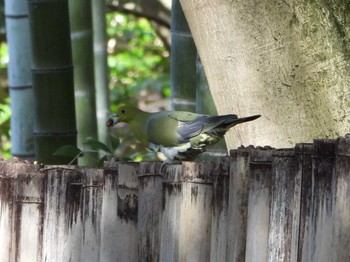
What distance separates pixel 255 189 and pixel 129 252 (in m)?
0.50

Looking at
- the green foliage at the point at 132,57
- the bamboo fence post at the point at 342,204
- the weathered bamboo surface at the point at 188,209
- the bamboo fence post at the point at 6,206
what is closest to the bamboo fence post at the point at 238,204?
the weathered bamboo surface at the point at 188,209

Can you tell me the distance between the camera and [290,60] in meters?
2.80

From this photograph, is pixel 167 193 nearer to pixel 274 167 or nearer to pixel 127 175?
pixel 127 175

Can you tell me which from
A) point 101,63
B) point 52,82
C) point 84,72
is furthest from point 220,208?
point 101,63

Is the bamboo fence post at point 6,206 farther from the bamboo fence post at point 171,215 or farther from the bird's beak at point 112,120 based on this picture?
the bird's beak at point 112,120

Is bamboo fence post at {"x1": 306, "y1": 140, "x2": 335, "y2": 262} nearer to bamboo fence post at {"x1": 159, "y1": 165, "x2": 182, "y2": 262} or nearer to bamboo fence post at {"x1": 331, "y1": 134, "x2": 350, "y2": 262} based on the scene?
bamboo fence post at {"x1": 331, "y1": 134, "x2": 350, "y2": 262}

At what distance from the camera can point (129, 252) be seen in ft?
8.43

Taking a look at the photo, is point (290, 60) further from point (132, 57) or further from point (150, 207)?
point (132, 57)

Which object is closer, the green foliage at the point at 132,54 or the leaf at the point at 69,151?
the leaf at the point at 69,151

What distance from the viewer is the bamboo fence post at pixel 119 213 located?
2504 mm

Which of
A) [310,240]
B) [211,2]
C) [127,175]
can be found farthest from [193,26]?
[310,240]

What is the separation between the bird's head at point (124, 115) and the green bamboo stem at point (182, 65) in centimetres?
43

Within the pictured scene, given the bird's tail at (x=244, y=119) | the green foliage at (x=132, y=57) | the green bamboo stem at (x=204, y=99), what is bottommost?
the bird's tail at (x=244, y=119)

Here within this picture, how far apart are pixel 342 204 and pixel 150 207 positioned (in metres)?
0.64
